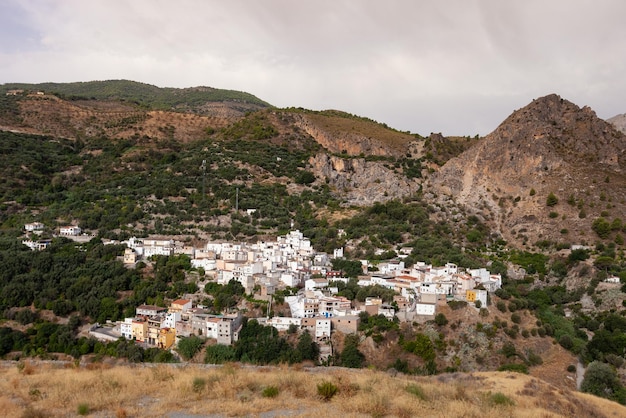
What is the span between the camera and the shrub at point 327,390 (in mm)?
6445

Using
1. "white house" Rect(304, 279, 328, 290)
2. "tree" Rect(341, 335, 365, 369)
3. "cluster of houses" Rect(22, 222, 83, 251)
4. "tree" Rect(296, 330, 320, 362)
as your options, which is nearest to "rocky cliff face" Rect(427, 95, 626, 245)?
"white house" Rect(304, 279, 328, 290)

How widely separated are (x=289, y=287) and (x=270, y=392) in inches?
740

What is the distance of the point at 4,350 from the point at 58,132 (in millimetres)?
40047

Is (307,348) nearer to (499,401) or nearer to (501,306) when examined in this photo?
(501,306)

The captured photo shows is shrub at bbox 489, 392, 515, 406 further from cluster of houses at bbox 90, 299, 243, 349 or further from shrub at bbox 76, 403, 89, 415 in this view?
cluster of houses at bbox 90, 299, 243, 349

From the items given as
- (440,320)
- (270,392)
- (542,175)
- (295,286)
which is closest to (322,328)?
(295,286)

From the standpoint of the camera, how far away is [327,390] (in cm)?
649

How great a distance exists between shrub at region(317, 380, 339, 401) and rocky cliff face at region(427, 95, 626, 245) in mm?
32959

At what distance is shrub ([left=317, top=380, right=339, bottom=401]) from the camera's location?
254 inches

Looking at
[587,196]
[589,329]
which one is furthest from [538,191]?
[589,329]

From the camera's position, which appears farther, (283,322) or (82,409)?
(283,322)

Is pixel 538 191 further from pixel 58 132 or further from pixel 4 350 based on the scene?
pixel 58 132

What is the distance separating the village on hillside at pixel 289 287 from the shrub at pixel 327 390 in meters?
14.5

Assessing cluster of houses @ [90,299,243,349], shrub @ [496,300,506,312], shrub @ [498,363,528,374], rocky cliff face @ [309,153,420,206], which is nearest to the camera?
shrub @ [498,363,528,374]
